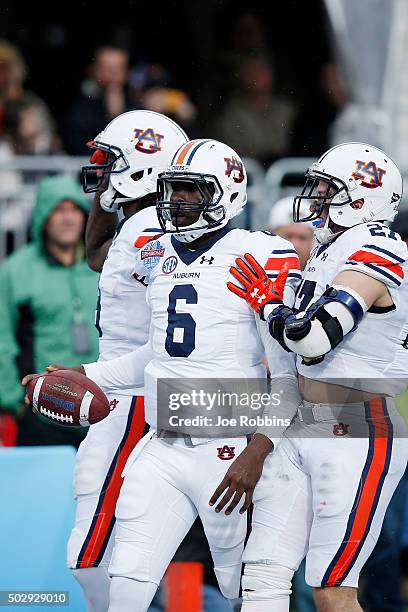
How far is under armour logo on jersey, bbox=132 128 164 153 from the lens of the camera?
512 centimetres

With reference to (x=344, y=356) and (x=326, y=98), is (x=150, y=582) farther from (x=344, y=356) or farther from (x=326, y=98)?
(x=326, y=98)

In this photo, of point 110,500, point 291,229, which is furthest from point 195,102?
point 110,500

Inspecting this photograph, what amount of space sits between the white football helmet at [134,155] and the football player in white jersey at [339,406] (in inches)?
31.8

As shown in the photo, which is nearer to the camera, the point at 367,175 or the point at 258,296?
the point at 258,296

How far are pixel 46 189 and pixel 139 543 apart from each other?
2.71 metres

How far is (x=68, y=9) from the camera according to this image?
29.6 feet

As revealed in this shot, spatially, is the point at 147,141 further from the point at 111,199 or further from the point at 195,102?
the point at 195,102

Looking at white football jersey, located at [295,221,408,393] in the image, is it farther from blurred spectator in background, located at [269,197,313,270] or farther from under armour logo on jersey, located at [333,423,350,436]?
blurred spectator in background, located at [269,197,313,270]

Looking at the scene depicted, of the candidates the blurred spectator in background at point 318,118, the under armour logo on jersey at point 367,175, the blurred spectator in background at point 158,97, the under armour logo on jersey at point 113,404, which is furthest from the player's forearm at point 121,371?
the blurred spectator in background at point 318,118

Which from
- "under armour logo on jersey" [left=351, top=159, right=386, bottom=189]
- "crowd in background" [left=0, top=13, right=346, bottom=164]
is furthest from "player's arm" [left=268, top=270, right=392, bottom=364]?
"crowd in background" [left=0, top=13, right=346, bottom=164]

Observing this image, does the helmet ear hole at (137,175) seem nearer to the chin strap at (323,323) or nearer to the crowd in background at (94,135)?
the chin strap at (323,323)

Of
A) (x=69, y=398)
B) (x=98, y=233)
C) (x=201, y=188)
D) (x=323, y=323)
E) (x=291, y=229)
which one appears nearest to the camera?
(x=323, y=323)

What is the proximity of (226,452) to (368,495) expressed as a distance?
19.3 inches

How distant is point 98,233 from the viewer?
17.7 ft
